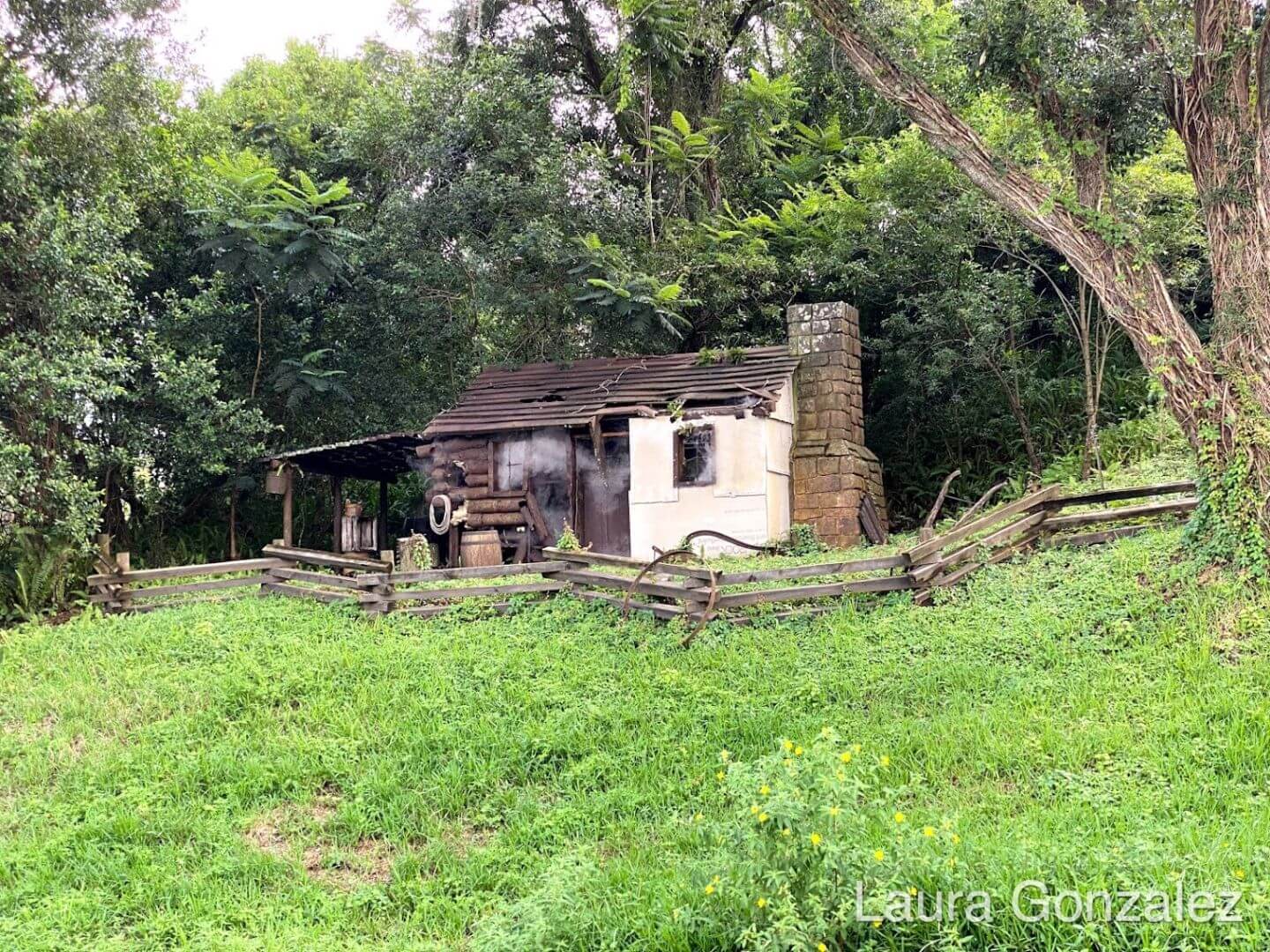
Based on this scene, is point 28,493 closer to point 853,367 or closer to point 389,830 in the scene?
point 389,830

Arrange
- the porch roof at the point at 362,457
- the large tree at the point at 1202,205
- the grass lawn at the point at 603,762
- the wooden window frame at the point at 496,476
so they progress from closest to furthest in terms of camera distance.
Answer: the grass lawn at the point at 603,762, the large tree at the point at 1202,205, the wooden window frame at the point at 496,476, the porch roof at the point at 362,457

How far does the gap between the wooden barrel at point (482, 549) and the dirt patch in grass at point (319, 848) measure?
8206 millimetres

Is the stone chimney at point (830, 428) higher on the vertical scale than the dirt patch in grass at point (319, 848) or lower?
higher

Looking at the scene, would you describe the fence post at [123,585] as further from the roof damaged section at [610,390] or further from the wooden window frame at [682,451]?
the wooden window frame at [682,451]

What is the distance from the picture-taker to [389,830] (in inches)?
291

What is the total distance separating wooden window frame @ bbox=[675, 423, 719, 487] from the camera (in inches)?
615

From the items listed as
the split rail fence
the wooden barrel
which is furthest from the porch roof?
the split rail fence

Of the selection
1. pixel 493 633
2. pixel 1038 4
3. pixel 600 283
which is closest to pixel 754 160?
pixel 600 283

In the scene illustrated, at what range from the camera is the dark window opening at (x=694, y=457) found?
618 inches

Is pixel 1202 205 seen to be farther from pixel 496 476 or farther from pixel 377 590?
pixel 496 476

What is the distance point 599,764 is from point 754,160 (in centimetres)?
1642

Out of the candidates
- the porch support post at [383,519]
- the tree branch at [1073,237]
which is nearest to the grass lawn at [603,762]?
the tree branch at [1073,237]

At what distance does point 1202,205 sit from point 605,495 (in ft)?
31.0

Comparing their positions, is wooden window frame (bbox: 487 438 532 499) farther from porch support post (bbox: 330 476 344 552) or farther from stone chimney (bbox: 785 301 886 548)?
stone chimney (bbox: 785 301 886 548)
